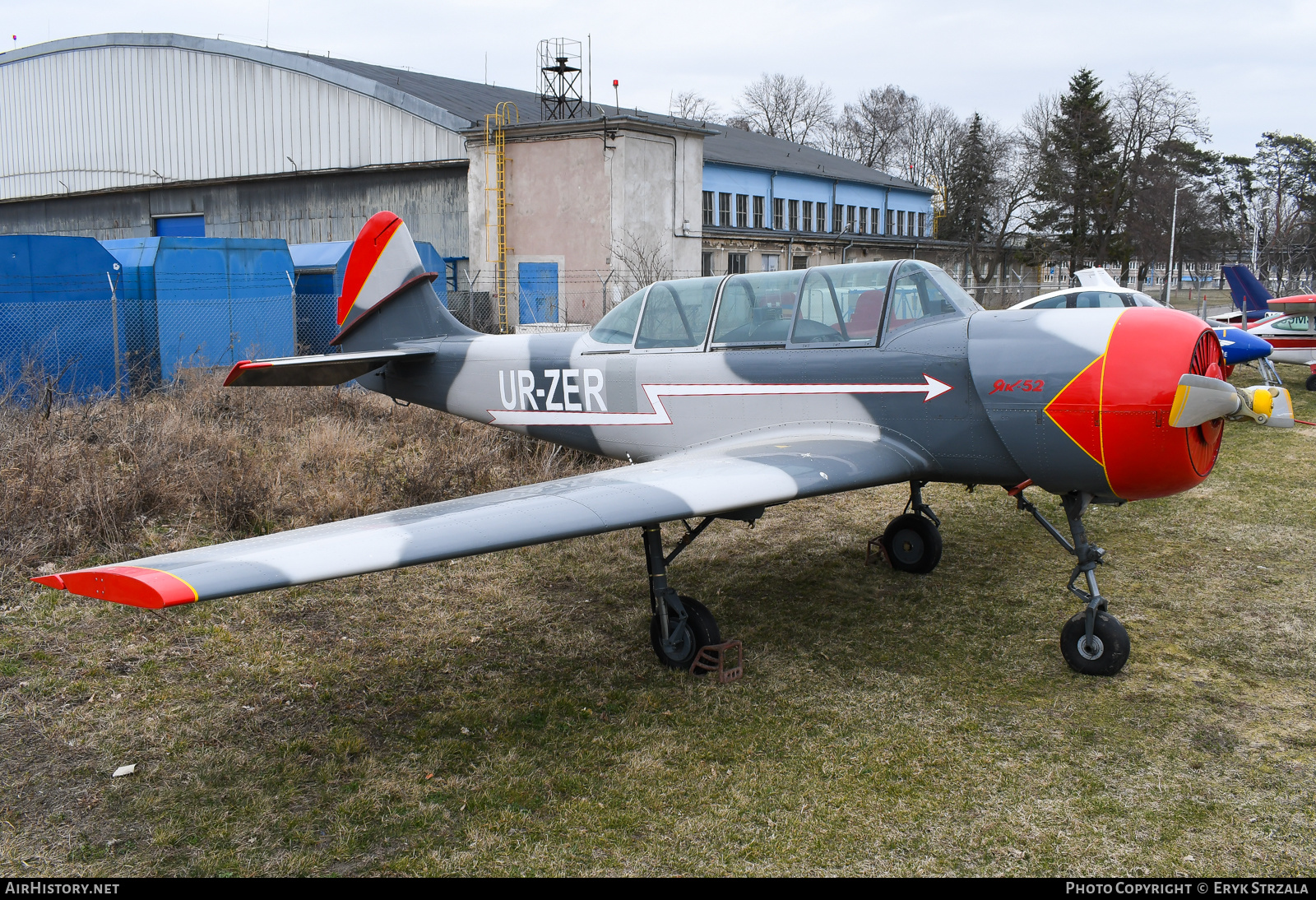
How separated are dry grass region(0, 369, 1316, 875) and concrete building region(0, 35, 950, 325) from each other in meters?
12.2

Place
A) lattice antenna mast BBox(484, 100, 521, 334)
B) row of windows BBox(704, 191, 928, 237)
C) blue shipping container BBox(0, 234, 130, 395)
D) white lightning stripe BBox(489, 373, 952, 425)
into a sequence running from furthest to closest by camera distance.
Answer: row of windows BBox(704, 191, 928, 237), lattice antenna mast BBox(484, 100, 521, 334), blue shipping container BBox(0, 234, 130, 395), white lightning stripe BBox(489, 373, 952, 425)

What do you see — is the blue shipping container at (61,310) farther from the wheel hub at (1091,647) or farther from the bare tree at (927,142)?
the bare tree at (927,142)

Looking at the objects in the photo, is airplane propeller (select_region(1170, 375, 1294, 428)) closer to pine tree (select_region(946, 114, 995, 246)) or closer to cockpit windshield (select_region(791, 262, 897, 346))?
cockpit windshield (select_region(791, 262, 897, 346))

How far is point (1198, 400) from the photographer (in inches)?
174

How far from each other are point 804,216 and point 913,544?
33942 mm

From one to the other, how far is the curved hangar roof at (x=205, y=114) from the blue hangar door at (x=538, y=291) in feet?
12.3

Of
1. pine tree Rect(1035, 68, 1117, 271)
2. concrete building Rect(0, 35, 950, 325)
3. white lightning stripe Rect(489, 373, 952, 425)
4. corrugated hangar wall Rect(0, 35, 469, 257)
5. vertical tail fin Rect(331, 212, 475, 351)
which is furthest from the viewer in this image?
pine tree Rect(1035, 68, 1117, 271)

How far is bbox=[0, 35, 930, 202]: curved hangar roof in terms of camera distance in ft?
79.5

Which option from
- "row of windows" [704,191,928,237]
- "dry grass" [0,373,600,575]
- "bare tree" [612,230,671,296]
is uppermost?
"row of windows" [704,191,928,237]

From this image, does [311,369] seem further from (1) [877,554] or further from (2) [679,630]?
(1) [877,554]

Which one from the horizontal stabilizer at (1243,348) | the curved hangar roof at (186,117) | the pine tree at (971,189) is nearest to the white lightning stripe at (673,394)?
the horizontal stabilizer at (1243,348)

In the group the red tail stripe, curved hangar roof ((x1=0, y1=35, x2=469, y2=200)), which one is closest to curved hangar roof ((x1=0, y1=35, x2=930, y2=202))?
curved hangar roof ((x1=0, y1=35, x2=469, y2=200))

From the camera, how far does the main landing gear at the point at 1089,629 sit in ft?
15.9

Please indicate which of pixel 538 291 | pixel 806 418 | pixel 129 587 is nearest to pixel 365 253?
pixel 806 418
